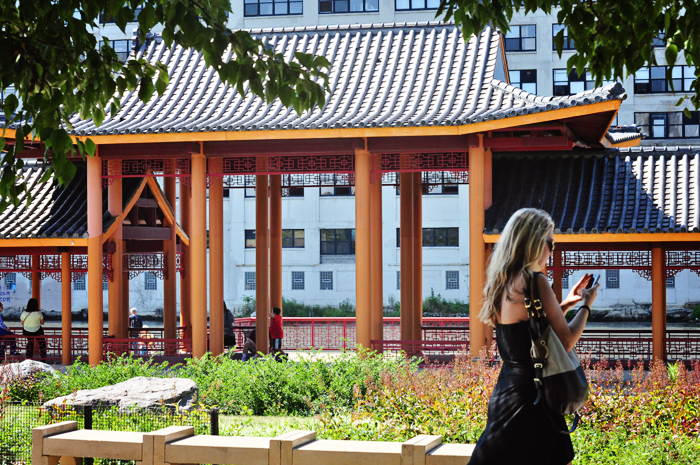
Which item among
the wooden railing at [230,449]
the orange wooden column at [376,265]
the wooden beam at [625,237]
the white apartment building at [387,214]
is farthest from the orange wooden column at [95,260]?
the white apartment building at [387,214]

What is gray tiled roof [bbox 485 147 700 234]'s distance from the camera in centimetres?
1366

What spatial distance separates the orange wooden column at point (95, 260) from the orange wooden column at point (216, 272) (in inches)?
80.2

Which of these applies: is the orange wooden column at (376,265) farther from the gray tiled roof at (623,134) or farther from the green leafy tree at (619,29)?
the green leafy tree at (619,29)

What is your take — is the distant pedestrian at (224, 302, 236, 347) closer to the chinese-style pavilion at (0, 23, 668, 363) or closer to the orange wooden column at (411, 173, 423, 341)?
the chinese-style pavilion at (0, 23, 668, 363)

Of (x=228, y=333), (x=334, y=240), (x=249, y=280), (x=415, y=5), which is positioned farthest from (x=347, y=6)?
(x=228, y=333)

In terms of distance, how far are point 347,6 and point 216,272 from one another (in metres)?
29.0

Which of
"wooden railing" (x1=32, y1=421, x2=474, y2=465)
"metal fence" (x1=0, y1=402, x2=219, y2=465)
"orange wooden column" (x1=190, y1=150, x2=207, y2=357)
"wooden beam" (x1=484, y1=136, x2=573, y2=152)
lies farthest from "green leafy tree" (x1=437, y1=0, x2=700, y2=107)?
"orange wooden column" (x1=190, y1=150, x2=207, y2=357)

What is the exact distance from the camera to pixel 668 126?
3809cm

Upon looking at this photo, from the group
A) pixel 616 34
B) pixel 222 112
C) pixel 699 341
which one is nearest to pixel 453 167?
pixel 222 112

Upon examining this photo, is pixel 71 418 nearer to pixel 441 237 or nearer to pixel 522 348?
pixel 522 348

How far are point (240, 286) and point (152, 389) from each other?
100 feet

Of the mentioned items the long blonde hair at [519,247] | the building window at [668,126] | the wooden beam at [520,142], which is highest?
the building window at [668,126]

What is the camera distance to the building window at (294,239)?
40.0m

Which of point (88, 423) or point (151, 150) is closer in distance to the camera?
point (88, 423)
